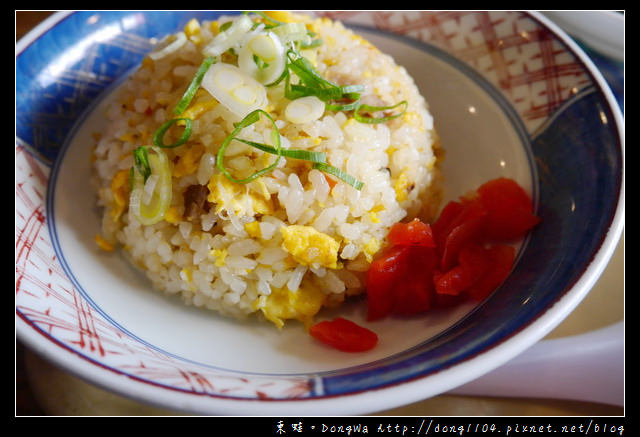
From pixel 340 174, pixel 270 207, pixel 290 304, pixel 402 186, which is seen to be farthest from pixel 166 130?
pixel 402 186

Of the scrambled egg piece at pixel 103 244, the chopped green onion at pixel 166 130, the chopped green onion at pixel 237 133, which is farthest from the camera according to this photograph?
the scrambled egg piece at pixel 103 244

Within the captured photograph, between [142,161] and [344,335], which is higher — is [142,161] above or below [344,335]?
above

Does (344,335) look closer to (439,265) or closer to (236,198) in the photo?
(439,265)

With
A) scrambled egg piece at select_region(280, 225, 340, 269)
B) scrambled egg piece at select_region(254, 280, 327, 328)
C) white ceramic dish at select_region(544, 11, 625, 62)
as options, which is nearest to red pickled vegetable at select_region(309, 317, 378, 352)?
scrambled egg piece at select_region(254, 280, 327, 328)

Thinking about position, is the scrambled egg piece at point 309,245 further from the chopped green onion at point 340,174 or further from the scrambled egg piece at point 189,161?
the scrambled egg piece at point 189,161

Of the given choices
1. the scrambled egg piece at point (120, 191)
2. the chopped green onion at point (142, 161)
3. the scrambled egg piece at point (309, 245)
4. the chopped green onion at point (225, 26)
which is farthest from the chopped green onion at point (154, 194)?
the chopped green onion at point (225, 26)
